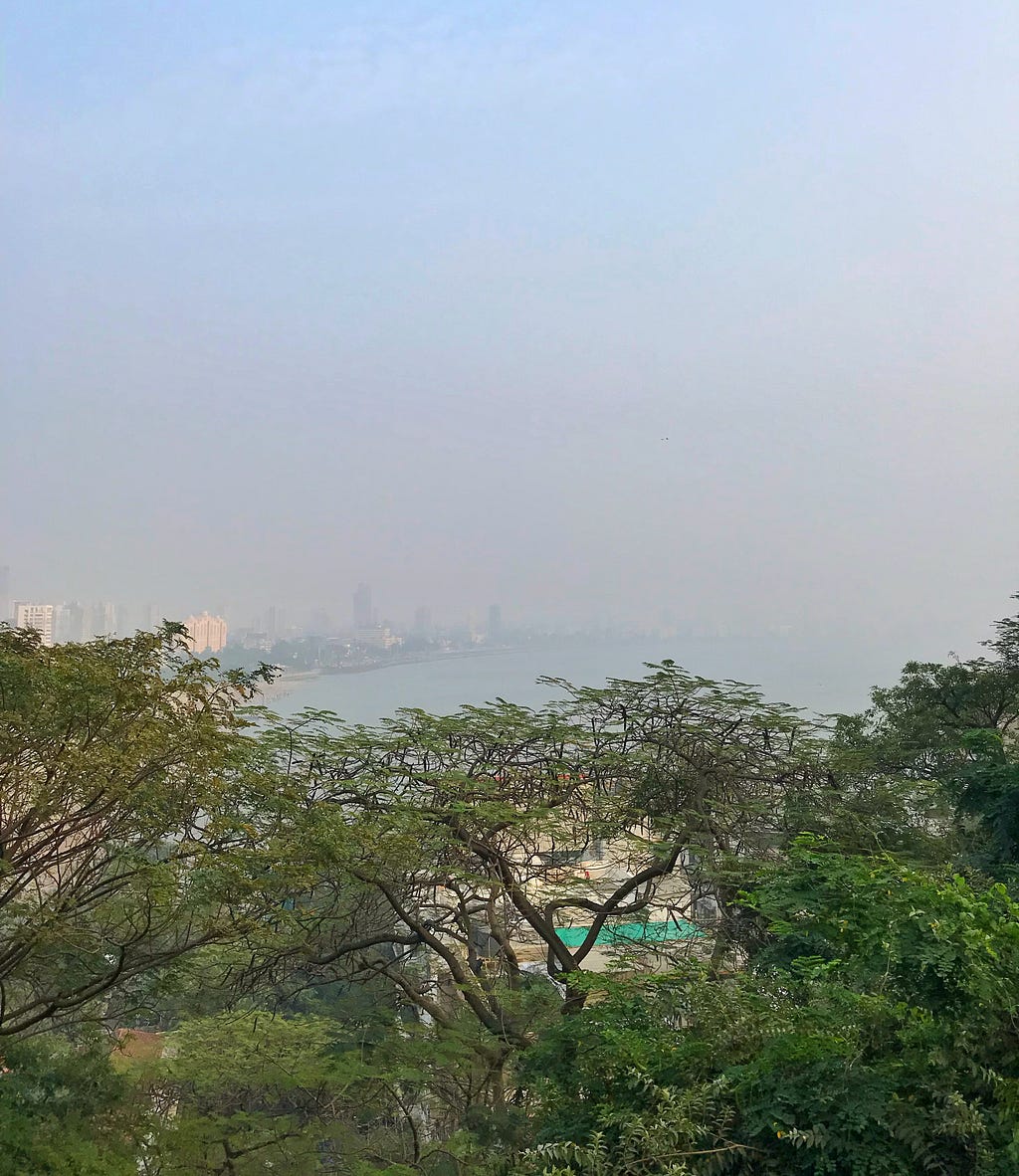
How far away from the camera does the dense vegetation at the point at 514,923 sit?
2750mm

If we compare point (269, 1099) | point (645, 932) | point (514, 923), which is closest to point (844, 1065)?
point (645, 932)

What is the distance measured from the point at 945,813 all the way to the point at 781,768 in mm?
1255

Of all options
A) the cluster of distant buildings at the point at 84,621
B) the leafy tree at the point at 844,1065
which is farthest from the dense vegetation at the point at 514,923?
the cluster of distant buildings at the point at 84,621

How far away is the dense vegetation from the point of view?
2750 mm

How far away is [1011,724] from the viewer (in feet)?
32.6

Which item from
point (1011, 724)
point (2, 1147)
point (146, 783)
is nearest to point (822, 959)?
point (146, 783)

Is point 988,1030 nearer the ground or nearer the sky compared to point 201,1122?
nearer the sky

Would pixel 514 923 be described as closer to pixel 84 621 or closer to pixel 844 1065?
pixel 844 1065

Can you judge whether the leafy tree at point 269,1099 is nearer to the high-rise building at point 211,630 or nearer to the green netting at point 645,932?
the green netting at point 645,932

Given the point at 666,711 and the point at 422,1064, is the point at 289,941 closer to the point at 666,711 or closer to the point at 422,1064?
the point at 422,1064

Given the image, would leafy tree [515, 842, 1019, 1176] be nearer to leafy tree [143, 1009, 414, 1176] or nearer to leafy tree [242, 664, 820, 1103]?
leafy tree [242, 664, 820, 1103]

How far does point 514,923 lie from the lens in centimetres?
690

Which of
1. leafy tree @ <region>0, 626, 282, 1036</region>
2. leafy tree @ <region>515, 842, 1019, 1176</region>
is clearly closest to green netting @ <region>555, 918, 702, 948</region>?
leafy tree @ <region>0, 626, 282, 1036</region>

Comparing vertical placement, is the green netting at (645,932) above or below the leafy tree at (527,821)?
below
